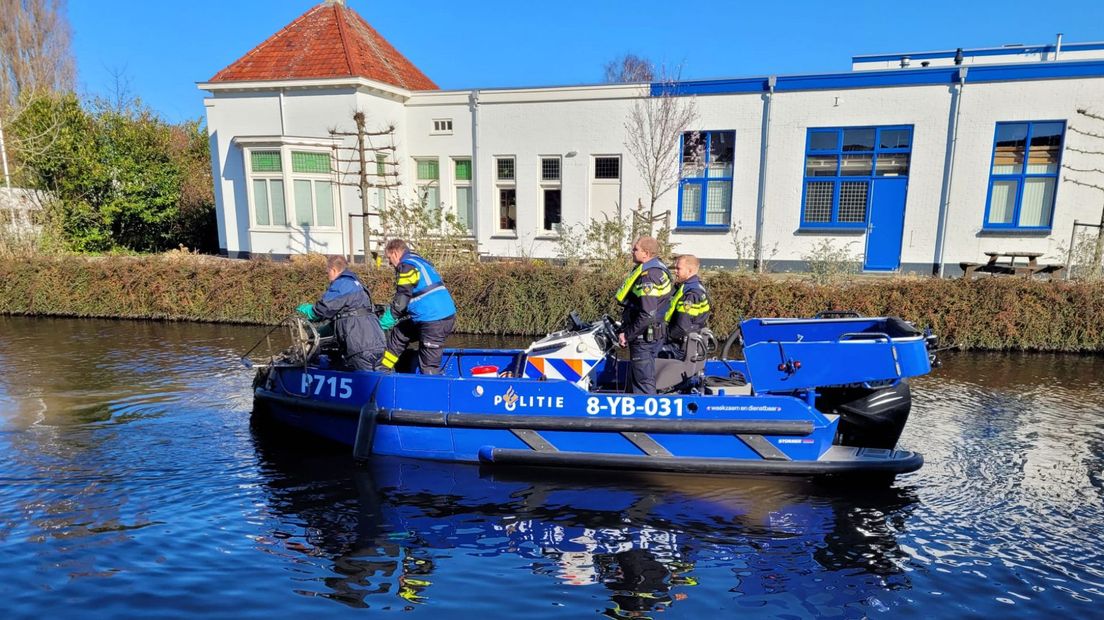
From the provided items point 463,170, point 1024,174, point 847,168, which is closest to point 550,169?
point 463,170

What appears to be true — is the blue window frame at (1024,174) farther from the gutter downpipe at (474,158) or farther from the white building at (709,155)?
the gutter downpipe at (474,158)

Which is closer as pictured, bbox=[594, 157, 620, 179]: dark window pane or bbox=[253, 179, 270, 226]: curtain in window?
bbox=[594, 157, 620, 179]: dark window pane

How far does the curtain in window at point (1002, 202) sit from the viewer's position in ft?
47.1

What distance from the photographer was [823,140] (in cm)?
1524

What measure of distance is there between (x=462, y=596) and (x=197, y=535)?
205 cm

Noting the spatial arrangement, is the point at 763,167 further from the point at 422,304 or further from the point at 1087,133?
the point at 422,304

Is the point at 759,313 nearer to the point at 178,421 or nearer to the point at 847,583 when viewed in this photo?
the point at 847,583

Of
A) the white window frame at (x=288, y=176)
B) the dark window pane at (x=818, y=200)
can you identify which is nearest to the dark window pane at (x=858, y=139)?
the dark window pane at (x=818, y=200)

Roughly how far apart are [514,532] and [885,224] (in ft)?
44.4

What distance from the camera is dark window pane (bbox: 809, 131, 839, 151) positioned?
49.7 ft

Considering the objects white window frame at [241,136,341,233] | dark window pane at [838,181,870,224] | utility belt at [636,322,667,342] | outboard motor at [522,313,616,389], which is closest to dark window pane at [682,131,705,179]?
dark window pane at [838,181,870,224]

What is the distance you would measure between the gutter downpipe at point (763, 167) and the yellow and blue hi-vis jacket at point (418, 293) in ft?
35.3

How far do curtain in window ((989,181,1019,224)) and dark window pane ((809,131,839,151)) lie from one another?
3.42 meters

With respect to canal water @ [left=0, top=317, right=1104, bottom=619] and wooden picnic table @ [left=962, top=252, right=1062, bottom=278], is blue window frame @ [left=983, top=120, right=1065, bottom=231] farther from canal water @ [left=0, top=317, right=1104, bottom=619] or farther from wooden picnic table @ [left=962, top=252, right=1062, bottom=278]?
canal water @ [left=0, top=317, right=1104, bottom=619]
